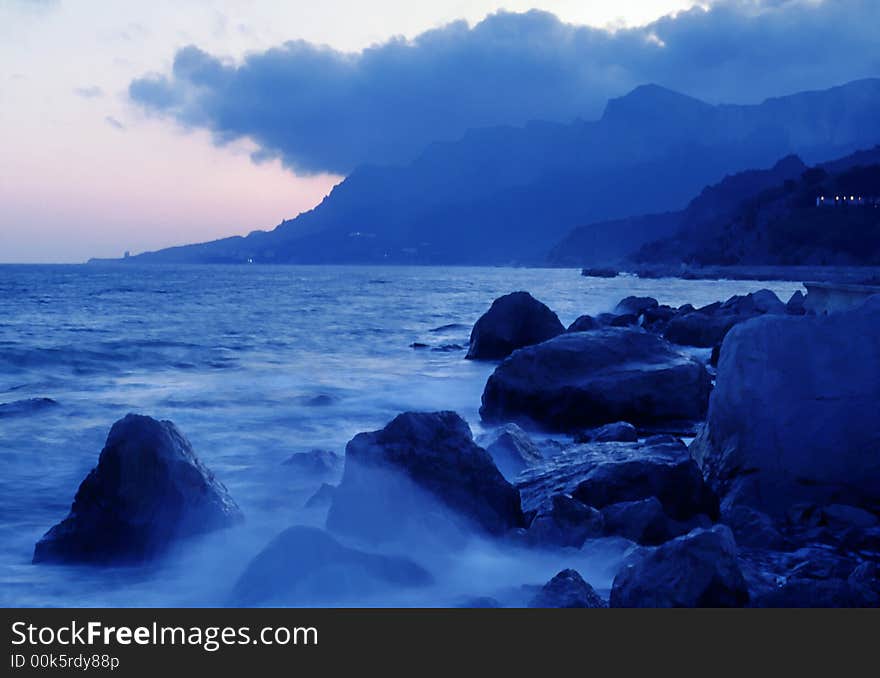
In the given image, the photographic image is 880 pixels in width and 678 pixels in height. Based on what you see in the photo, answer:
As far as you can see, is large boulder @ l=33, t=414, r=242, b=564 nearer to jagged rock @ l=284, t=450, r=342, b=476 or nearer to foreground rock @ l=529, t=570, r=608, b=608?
jagged rock @ l=284, t=450, r=342, b=476

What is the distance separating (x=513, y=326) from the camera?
59.9 feet

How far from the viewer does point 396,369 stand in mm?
19781

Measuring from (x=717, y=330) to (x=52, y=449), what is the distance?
15410mm

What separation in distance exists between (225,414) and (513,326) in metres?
7.14

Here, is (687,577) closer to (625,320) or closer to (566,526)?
(566,526)

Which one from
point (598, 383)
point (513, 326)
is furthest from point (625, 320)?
point (598, 383)

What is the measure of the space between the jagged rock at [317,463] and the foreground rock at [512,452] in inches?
67.8

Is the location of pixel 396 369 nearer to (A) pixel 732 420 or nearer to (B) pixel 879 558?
(A) pixel 732 420

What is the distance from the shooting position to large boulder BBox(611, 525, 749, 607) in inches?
175

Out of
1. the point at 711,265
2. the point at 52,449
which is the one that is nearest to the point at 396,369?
the point at 52,449

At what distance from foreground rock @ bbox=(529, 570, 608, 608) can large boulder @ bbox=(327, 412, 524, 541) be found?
1.49m

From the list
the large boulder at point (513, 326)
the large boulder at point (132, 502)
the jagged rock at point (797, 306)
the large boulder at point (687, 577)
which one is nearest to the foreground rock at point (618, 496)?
the large boulder at point (687, 577)

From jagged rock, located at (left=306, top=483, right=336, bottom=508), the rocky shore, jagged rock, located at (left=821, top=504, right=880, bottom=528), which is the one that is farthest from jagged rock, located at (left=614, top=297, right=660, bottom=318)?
jagged rock, located at (left=306, top=483, right=336, bottom=508)

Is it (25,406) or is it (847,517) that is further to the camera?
(25,406)
